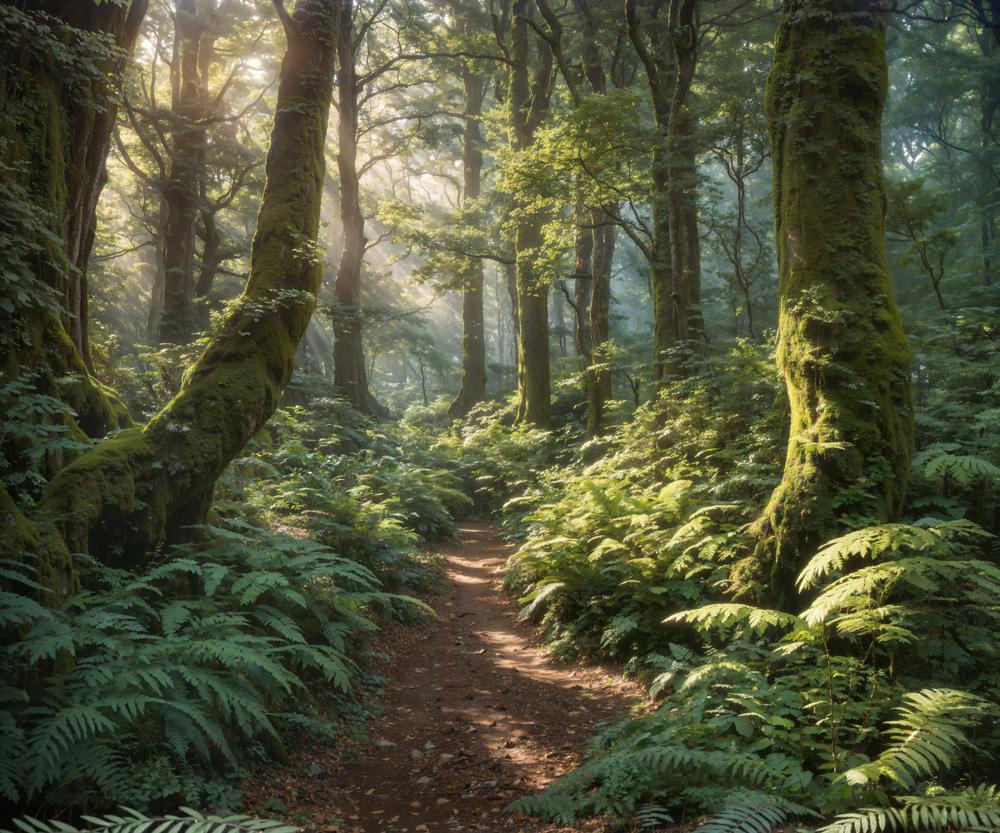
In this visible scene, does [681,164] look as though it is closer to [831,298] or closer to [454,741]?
[831,298]

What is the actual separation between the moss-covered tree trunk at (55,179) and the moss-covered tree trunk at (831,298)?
662 cm

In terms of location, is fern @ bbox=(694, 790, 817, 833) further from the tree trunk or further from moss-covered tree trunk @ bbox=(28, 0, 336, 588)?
the tree trunk

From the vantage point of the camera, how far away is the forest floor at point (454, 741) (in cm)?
419

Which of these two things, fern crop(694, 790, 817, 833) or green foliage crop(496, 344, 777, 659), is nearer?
fern crop(694, 790, 817, 833)

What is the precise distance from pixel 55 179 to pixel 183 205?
10305mm

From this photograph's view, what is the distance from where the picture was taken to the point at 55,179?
6.50m

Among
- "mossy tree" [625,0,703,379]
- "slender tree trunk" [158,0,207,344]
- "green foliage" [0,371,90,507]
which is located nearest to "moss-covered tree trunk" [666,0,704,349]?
"mossy tree" [625,0,703,379]

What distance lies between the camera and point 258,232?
25.3ft

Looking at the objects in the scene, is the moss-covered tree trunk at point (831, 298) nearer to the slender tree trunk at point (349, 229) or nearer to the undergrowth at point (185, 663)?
the undergrowth at point (185, 663)

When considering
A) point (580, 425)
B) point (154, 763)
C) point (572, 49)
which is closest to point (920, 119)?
point (572, 49)

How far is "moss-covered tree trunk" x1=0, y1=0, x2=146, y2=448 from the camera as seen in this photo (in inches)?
210

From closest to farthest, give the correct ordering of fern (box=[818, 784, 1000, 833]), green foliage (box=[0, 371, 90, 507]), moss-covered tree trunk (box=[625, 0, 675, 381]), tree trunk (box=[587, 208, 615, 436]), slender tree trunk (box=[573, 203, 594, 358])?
fern (box=[818, 784, 1000, 833])
green foliage (box=[0, 371, 90, 507])
moss-covered tree trunk (box=[625, 0, 675, 381])
tree trunk (box=[587, 208, 615, 436])
slender tree trunk (box=[573, 203, 594, 358])

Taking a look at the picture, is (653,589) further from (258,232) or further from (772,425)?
(258,232)

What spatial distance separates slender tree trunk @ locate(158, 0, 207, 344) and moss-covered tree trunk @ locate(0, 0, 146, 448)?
825cm
